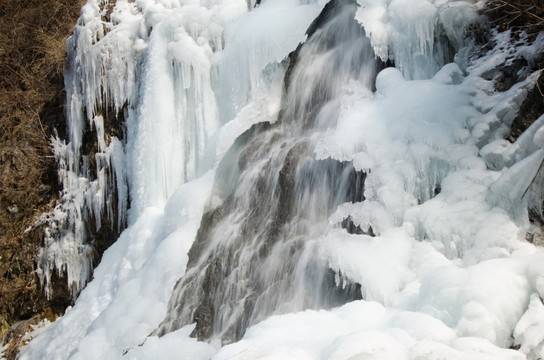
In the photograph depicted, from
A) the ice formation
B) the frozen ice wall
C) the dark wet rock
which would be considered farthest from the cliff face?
the dark wet rock

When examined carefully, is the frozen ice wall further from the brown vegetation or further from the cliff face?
the brown vegetation

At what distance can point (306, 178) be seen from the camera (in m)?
4.06

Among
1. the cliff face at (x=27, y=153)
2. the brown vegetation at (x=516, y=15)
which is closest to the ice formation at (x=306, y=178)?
the brown vegetation at (x=516, y=15)

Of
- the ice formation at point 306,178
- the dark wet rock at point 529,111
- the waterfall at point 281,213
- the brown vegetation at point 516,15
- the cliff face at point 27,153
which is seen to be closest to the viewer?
the ice formation at point 306,178

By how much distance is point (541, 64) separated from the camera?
10.4 ft

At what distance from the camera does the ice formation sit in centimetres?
228

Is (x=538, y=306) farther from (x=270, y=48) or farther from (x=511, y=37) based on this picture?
(x=270, y=48)

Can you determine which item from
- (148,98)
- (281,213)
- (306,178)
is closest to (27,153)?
(148,98)

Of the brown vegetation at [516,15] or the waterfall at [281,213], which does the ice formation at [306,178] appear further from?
the brown vegetation at [516,15]

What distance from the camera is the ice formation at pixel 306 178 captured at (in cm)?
228

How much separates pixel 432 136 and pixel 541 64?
2.91 ft

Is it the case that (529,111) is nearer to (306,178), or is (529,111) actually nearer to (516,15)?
(516,15)

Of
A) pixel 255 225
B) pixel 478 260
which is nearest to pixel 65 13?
pixel 255 225

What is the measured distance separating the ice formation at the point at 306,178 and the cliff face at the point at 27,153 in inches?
19.7
